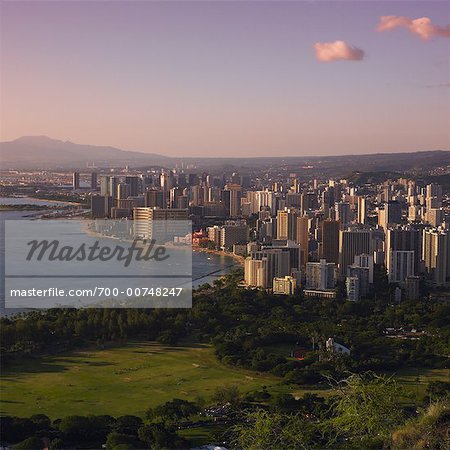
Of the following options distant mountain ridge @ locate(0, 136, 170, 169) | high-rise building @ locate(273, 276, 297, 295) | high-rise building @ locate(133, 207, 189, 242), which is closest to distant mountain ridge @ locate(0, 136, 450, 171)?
distant mountain ridge @ locate(0, 136, 170, 169)

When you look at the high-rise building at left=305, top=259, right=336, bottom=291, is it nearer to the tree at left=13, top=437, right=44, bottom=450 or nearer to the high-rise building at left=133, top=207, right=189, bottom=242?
the high-rise building at left=133, top=207, right=189, bottom=242

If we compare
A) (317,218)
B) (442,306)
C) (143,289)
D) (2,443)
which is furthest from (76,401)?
(317,218)

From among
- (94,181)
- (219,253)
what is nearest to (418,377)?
(219,253)

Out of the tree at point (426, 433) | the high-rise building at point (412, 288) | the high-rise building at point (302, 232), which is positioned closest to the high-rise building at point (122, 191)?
the high-rise building at point (302, 232)

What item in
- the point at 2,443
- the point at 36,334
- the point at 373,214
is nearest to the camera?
the point at 2,443

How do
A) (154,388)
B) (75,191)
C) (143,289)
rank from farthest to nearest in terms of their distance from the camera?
(75,191) → (143,289) → (154,388)

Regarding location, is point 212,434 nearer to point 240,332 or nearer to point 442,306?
point 240,332

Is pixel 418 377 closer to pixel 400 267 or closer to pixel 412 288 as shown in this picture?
pixel 412 288
